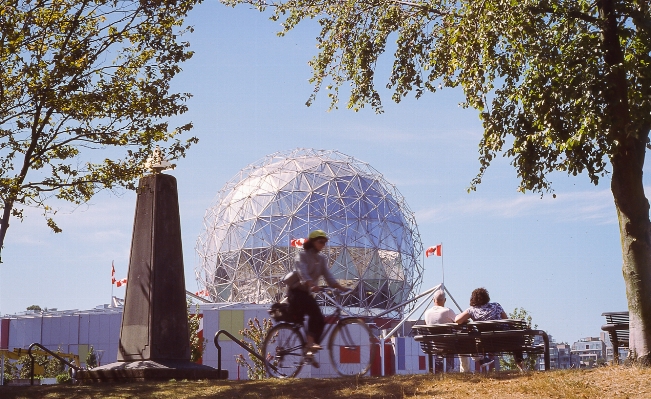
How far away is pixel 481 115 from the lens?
1311 centimetres

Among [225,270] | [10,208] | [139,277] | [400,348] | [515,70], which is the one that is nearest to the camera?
[515,70]

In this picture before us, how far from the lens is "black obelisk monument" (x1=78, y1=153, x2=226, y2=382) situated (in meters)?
15.0

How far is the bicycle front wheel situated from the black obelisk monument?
3762mm

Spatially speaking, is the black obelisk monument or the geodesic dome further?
the geodesic dome

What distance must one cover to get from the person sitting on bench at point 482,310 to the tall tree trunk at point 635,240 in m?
1.98

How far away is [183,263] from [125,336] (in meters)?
1.74

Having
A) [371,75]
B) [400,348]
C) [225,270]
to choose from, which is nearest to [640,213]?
[371,75]

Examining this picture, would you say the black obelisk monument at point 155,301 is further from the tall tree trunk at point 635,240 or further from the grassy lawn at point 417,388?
the tall tree trunk at point 635,240

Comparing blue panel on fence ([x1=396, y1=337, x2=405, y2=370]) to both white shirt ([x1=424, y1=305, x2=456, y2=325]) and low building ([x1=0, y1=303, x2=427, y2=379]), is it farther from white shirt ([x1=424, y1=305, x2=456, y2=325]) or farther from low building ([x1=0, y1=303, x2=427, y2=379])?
white shirt ([x1=424, y1=305, x2=456, y2=325])

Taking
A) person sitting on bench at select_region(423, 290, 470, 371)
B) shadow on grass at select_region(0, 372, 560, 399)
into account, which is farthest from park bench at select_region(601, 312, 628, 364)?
shadow on grass at select_region(0, 372, 560, 399)

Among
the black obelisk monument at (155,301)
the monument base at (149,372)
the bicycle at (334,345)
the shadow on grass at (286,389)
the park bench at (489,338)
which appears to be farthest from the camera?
the black obelisk monument at (155,301)

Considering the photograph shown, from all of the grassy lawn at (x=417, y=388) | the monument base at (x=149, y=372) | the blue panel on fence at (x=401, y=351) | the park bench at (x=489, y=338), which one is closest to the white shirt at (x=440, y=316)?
the park bench at (x=489, y=338)

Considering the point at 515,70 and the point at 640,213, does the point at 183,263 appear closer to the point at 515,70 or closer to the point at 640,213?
the point at 515,70

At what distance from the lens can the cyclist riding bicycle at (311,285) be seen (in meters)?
11.2
